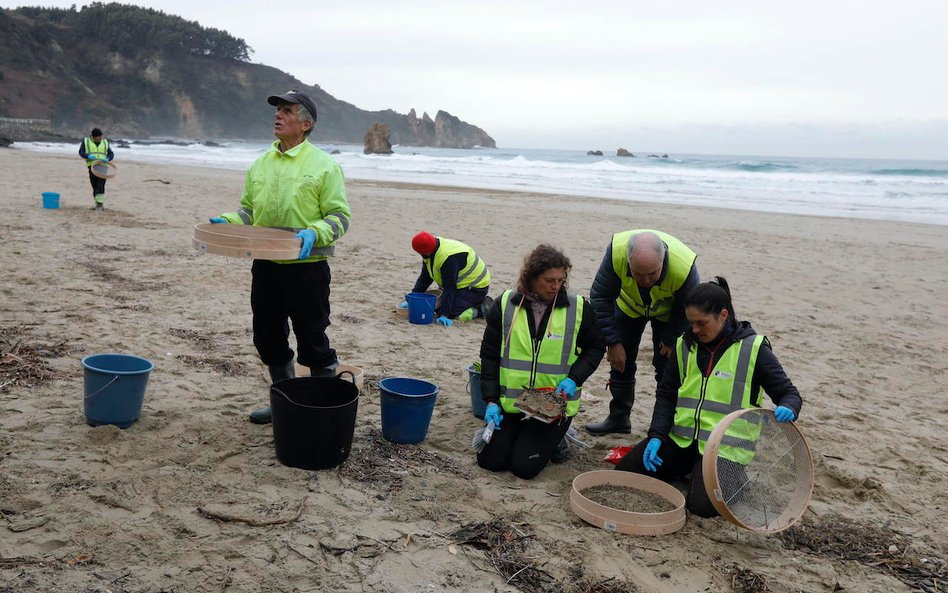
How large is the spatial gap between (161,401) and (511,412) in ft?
7.16

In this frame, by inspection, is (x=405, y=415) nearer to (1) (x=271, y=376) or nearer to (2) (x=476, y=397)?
(2) (x=476, y=397)

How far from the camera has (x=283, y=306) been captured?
4.28 metres

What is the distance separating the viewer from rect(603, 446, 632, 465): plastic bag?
4469mm

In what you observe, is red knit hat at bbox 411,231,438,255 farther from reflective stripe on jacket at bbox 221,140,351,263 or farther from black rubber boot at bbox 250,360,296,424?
reflective stripe on jacket at bbox 221,140,351,263

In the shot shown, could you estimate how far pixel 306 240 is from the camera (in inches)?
147

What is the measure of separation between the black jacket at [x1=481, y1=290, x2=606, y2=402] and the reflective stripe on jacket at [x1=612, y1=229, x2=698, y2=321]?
18.6 inches

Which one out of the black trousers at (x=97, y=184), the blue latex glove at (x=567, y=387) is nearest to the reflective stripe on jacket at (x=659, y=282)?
the blue latex glove at (x=567, y=387)

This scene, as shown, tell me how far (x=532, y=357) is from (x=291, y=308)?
1.41m

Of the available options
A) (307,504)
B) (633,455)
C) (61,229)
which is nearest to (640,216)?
(61,229)

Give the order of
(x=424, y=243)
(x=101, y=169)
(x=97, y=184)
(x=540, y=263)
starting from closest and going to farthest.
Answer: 1. (x=540, y=263)
2. (x=424, y=243)
3. (x=101, y=169)
4. (x=97, y=184)

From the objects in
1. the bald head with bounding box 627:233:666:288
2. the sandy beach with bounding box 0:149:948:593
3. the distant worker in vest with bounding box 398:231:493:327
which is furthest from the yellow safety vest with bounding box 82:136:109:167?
the bald head with bounding box 627:233:666:288

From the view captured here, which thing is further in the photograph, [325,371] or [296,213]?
[325,371]

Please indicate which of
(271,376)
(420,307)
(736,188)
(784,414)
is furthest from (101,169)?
(736,188)

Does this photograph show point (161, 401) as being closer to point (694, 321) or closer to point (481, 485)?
point (481, 485)
